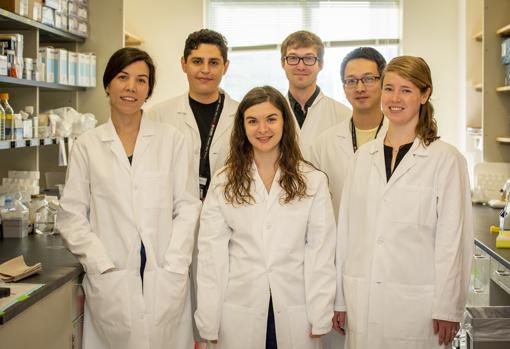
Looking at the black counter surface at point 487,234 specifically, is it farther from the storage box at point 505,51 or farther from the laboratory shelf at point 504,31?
the laboratory shelf at point 504,31

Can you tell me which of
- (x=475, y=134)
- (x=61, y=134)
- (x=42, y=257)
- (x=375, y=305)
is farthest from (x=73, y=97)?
(x=475, y=134)

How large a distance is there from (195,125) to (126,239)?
0.75 meters

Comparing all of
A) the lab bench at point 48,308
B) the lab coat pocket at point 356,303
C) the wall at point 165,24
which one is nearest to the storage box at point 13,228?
the lab bench at point 48,308

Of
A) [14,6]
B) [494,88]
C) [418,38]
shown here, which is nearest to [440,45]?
[418,38]

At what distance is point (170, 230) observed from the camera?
2.29m

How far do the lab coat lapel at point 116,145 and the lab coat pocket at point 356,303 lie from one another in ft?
2.87

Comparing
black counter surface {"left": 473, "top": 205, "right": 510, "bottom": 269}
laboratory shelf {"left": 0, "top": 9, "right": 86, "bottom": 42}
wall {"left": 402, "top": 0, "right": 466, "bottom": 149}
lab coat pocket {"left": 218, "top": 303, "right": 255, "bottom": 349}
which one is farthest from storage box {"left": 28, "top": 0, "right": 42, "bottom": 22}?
wall {"left": 402, "top": 0, "right": 466, "bottom": 149}

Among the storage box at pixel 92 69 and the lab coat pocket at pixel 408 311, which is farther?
the storage box at pixel 92 69

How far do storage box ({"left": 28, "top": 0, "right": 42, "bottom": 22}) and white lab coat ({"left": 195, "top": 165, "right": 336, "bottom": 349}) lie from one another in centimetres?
163

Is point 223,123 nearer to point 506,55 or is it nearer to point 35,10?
point 35,10

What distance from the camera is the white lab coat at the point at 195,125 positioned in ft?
8.96

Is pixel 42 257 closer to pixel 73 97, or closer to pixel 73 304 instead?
pixel 73 304

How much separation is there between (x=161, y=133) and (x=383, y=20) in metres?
4.17

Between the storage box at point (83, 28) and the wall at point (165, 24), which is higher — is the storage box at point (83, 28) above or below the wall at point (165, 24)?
below
